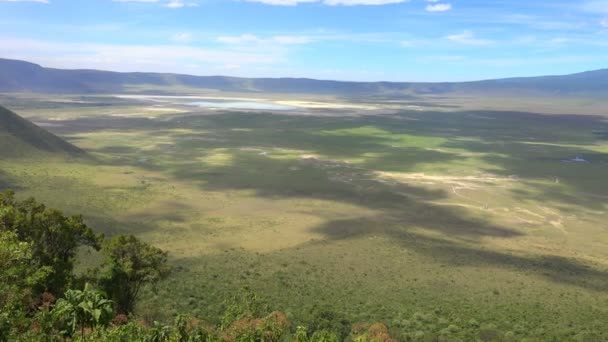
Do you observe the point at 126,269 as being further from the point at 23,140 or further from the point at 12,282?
the point at 23,140

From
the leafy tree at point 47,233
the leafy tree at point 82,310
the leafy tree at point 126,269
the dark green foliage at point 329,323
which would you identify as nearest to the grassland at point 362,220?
the dark green foliage at point 329,323

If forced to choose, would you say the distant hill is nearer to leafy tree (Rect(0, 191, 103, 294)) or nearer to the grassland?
the grassland

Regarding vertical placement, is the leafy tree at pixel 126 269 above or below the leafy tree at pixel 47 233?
below

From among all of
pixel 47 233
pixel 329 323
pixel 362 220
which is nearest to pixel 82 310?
pixel 47 233

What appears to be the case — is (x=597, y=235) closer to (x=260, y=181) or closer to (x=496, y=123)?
(x=260, y=181)

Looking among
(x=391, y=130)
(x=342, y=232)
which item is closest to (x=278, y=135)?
(x=391, y=130)

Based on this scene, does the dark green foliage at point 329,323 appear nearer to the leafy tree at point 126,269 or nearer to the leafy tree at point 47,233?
the leafy tree at point 126,269
